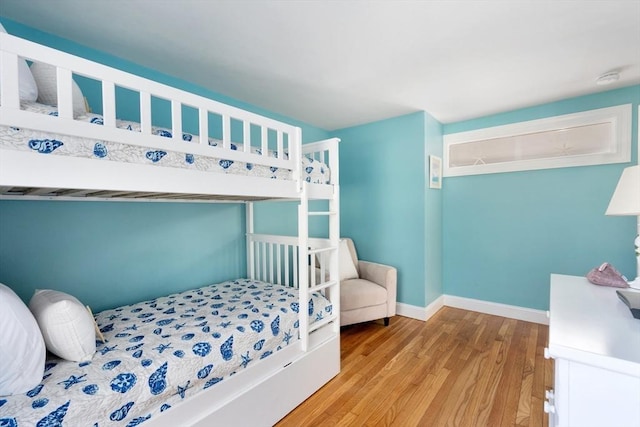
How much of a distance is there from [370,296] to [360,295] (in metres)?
0.12

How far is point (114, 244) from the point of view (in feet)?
6.19

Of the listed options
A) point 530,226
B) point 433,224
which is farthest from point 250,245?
point 530,226

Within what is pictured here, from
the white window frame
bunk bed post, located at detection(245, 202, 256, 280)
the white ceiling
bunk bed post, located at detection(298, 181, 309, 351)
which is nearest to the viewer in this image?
the white ceiling

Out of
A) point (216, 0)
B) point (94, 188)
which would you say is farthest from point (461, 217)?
point (94, 188)

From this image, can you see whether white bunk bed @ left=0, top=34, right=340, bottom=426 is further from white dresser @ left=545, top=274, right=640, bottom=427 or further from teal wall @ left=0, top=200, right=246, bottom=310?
white dresser @ left=545, top=274, right=640, bottom=427

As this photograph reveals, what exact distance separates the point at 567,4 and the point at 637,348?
168cm

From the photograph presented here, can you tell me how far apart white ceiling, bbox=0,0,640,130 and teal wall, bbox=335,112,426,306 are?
636 millimetres

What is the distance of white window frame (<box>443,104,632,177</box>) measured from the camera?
2471 millimetres

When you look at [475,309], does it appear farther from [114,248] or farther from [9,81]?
[9,81]

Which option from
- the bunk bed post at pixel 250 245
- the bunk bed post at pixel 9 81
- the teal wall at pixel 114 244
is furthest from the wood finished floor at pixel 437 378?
the bunk bed post at pixel 9 81

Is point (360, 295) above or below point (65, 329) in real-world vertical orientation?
below

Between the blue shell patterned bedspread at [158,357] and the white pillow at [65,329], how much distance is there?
0.16ft

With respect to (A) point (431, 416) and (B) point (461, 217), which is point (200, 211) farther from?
(B) point (461, 217)

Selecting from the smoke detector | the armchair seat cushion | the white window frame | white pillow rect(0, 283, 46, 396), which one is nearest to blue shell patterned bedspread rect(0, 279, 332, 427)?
white pillow rect(0, 283, 46, 396)
